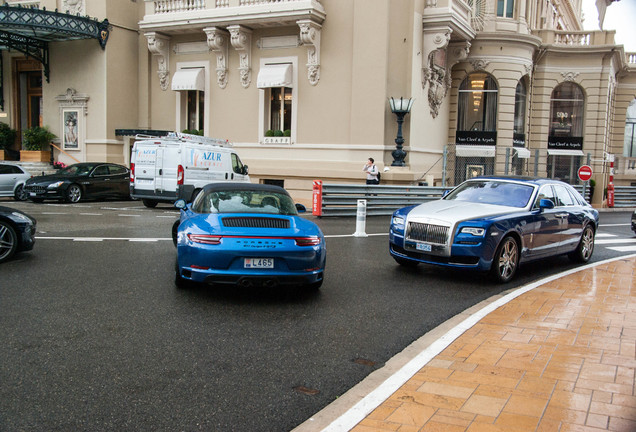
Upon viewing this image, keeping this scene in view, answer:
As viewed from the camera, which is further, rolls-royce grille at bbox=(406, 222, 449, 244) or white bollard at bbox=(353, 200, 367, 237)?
white bollard at bbox=(353, 200, 367, 237)

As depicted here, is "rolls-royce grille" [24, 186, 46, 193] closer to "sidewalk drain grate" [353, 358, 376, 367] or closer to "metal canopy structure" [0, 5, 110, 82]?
"metal canopy structure" [0, 5, 110, 82]

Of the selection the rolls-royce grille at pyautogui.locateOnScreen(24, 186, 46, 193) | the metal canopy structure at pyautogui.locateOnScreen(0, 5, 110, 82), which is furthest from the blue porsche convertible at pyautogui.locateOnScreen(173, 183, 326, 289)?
the metal canopy structure at pyautogui.locateOnScreen(0, 5, 110, 82)

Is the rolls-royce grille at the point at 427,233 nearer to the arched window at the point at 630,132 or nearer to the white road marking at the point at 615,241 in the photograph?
the white road marking at the point at 615,241

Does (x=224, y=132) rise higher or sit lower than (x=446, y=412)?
higher

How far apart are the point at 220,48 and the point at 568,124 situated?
784 inches

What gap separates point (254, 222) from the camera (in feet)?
23.5

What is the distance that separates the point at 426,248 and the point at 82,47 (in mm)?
22723

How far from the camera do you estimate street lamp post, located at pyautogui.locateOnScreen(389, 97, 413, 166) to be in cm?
2144

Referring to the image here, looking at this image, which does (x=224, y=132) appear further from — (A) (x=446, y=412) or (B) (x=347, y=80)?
(A) (x=446, y=412)

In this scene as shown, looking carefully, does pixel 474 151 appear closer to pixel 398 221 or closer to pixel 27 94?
pixel 398 221

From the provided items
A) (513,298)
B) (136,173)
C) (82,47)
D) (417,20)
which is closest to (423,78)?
(417,20)

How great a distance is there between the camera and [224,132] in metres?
25.4

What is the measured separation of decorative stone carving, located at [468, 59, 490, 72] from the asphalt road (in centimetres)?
1892

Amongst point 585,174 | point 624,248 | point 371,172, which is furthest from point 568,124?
point 624,248
